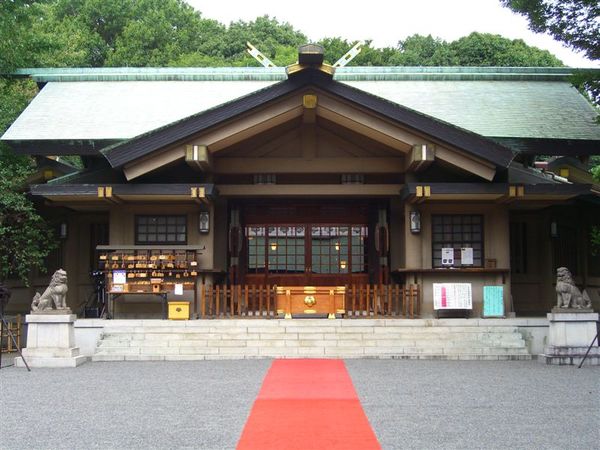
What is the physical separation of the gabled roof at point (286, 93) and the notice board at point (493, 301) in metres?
2.83

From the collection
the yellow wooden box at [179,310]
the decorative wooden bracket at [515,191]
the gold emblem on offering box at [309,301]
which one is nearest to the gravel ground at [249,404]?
the yellow wooden box at [179,310]

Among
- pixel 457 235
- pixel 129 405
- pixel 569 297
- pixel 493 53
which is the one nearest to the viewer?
pixel 129 405

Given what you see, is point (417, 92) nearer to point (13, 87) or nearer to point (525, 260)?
point (525, 260)

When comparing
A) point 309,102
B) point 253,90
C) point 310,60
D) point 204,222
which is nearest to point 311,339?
point 204,222

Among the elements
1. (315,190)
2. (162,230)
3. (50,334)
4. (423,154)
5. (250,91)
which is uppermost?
(250,91)

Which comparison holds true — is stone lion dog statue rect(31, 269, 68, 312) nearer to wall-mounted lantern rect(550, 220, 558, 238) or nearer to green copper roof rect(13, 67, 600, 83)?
green copper roof rect(13, 67, 600, 83)

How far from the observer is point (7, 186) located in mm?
15328

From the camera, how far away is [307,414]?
25.7 feet

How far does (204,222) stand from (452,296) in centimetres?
600

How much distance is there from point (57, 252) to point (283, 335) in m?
8.42

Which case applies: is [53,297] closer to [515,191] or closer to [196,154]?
[196,154]

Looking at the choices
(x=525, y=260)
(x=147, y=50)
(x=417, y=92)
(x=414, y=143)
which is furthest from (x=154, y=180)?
(x=147, y=50)

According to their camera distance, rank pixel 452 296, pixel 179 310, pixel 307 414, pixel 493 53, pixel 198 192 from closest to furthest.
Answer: pixel 307 414 → pixel 179 310 → pixel 198 192 → pixel 452 296 → pixel 493 53

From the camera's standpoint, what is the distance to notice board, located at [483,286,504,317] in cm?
1477
